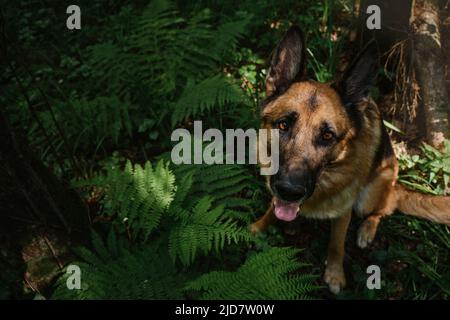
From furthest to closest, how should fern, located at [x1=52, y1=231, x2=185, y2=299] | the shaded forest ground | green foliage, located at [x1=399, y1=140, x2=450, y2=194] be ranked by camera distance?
green foliage, located at [x1=399, y1=140, x2=450, y2=194] < the shaded forest ground < fern, located at [x1=52, y1=231, x2=185, y2=299]

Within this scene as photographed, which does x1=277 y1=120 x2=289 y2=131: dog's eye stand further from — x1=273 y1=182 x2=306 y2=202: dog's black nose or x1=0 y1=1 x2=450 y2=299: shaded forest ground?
x1=0 y1=1 x2=450 y2=299: shaded forest ground

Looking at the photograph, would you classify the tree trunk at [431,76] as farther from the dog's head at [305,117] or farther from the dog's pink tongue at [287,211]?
the dog's pink tongue at [287,211]

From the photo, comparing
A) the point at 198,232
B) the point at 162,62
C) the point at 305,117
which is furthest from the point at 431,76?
the point at 198,232

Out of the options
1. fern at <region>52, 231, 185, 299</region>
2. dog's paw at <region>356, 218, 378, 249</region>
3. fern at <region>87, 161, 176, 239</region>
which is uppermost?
fern at <region>87, 161, 176, 239</region>

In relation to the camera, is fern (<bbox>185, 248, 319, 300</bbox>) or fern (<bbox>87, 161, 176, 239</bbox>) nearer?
fern (<bbox>185, 248, 319, 300</bbox>)

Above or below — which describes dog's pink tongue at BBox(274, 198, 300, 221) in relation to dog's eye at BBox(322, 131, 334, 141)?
below

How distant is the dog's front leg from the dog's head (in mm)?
560

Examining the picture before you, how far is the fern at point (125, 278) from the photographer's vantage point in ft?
7.77

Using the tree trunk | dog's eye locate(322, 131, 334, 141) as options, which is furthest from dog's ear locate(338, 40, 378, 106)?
the tree trunk

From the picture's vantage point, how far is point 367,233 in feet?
11.5

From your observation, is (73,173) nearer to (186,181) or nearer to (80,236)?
(80,236)

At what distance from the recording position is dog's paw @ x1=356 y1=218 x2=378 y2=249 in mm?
3500

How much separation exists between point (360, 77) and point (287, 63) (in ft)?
1.87
